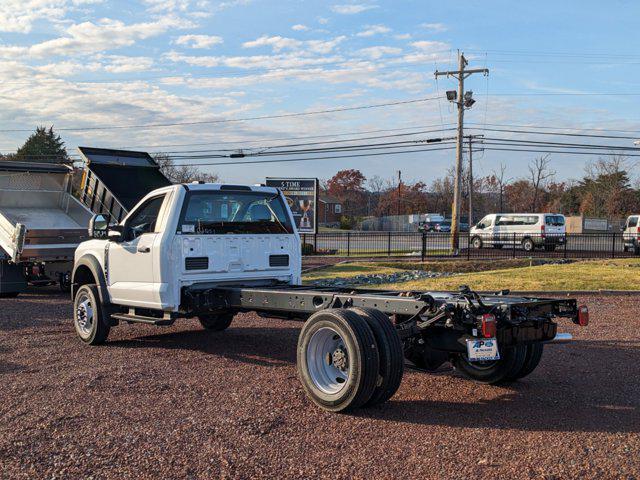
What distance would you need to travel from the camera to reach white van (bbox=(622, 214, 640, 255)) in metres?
30.6

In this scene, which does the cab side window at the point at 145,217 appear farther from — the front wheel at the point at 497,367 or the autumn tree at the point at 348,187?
the autumn tree at the point at 348,187

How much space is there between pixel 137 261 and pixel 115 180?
9.86 m

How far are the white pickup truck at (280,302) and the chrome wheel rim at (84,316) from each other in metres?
0.02

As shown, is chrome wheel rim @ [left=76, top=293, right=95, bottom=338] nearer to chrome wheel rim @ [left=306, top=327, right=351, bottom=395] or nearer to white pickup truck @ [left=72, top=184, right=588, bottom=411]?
white pickup truck @ [left=72, top=184, right=588, bottom=411]

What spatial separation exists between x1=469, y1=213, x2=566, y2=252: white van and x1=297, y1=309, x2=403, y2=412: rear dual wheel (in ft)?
101

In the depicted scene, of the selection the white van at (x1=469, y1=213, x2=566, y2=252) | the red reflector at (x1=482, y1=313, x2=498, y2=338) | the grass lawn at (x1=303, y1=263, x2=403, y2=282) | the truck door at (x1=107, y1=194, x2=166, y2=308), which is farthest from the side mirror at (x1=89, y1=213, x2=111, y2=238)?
the white van at (x1=469, y1=213, x2=566, y2=252)

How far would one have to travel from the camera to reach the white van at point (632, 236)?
30620 millimetres

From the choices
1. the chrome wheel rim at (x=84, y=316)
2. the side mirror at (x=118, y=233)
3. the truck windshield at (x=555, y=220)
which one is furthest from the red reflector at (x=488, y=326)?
the truck windshield at (x=555, y=220)

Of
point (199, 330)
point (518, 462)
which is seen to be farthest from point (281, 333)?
point (518, 462)

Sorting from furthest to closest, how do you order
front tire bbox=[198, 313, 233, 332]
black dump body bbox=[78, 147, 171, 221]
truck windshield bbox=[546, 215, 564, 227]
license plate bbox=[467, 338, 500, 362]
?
truck windshield bbox=[546, 215, 564, 227], black dump body bbox=[78, 147, 171, 221], front tire bbox=[198, 313, 233, 332], license plate bbox=[467, 338, 500, 362]

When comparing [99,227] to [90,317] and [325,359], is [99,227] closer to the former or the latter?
[90,317]

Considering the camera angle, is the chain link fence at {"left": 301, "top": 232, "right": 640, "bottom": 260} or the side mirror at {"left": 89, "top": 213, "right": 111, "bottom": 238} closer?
the side mirror at {"left": 89, "top": 213, "right": 111, "bottom": 238}

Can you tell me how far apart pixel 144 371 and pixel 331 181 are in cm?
9287

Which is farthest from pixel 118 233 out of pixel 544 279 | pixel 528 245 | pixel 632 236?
pixel 528 245
